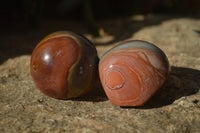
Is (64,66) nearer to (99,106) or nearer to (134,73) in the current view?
(99,106)

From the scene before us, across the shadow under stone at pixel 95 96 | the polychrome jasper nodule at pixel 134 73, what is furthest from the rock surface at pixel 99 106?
the polychrome jasper nodule at pixel 134 73

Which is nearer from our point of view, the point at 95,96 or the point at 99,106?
the point at 99,106

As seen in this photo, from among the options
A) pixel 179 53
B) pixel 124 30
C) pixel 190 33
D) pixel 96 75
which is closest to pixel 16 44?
pixel 124 30

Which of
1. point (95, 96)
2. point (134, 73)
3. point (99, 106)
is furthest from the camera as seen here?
point (95, 96)

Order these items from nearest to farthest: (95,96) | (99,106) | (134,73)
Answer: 1. (134,73)
2. (99,106)
3. (95,96)

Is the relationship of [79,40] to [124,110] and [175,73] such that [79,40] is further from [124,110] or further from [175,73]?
[175,73]

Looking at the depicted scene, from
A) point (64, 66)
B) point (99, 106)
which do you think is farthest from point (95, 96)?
point (64, 66)

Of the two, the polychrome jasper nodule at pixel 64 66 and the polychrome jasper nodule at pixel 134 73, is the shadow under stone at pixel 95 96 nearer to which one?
the polychrome jasper nodule at pixel 64 66
